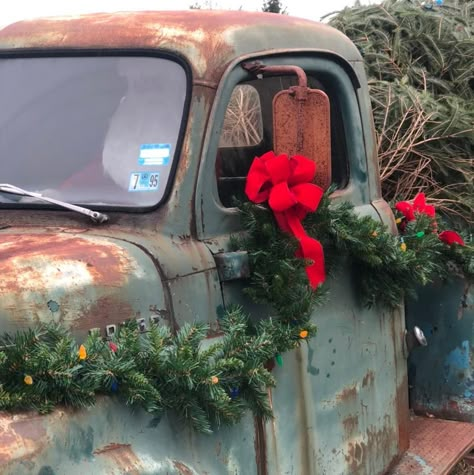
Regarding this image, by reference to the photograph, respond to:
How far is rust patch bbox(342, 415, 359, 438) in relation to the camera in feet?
10.5

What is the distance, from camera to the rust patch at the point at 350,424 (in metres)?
3.21

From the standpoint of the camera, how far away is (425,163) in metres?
4.51

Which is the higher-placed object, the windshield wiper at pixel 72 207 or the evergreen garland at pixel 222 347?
the windshield wiper at pixel 72 207

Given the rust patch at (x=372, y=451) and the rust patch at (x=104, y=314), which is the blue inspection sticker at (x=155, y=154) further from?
the rust patch at (x=372, y=451)

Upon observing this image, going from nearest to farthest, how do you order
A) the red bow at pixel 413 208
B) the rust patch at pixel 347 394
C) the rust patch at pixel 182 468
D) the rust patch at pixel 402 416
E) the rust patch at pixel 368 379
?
the rust patch at pixel 182 468
the rust patch at pixel 347 394
the rust patch at pixel 368 379
the rust patch at pixel 402 416
the red bow at pixel 413 208

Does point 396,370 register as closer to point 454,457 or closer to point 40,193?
point 454,457

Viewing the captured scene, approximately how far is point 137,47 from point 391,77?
7.41ft

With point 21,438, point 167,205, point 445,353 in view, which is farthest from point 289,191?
point 445,353

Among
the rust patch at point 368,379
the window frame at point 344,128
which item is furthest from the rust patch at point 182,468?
the rust patch at point 368,379

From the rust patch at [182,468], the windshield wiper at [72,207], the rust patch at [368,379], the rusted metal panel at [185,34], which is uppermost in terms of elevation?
the rusted metal panel at [185,34]

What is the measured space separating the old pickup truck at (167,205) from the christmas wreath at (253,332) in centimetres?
6

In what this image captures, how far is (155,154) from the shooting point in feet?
9.14

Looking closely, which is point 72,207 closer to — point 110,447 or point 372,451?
point 110,447

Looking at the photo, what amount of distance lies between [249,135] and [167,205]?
63 centimetres
